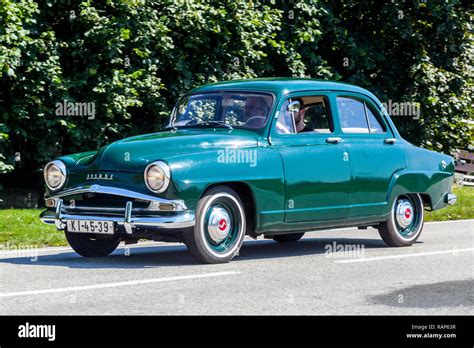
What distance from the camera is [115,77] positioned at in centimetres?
1756

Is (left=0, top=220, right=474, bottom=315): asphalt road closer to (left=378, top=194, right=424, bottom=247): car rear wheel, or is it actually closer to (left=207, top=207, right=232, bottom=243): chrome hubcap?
(left=378, top=194, right=424, bottom=247): car rear wheel

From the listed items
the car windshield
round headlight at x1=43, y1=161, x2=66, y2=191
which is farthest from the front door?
round headlight at x1=43, y1=161, x2=66, y2=191

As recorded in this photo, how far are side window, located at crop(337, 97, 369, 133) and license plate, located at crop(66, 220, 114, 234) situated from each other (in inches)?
127

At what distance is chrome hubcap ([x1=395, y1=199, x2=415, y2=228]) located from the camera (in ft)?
38.7

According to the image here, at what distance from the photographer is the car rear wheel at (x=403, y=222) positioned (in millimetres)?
11727

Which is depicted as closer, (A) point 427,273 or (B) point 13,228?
(A) point 427,273

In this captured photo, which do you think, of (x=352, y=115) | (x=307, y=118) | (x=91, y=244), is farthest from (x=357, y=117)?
(x=91, y=244)

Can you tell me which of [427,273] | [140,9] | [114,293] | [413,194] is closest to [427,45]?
[140,9]

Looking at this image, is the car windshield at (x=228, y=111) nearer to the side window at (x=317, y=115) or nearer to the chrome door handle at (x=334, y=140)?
the side window at (x=317, y=115)

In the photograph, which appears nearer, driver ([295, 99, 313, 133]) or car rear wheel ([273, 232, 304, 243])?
driver ([295, 99, 313, 133])

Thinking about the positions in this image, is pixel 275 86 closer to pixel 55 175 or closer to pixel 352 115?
pixel 352 115

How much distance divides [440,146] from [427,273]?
15152 mm

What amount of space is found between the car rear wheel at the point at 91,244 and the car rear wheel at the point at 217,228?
1.28 metres

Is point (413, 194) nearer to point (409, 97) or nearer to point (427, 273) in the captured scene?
point (427, 273)
